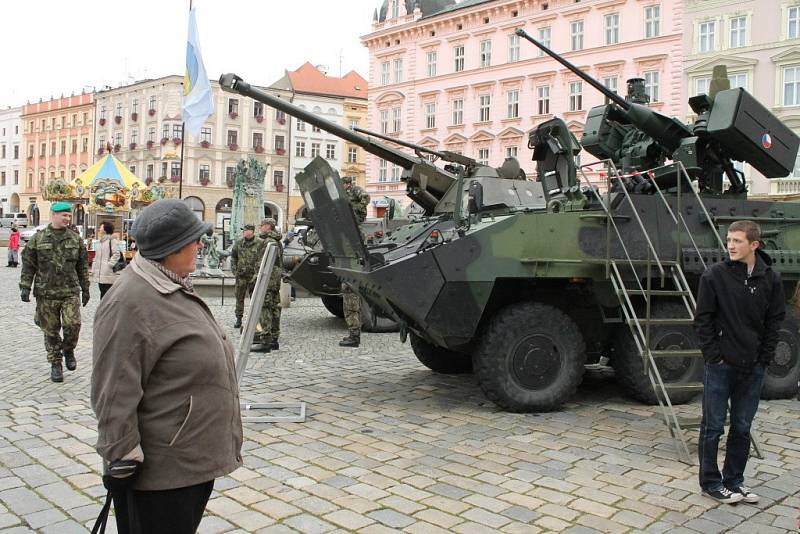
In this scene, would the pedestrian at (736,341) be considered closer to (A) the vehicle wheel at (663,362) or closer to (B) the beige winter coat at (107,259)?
(A) the vehicle wheel at (663,362)

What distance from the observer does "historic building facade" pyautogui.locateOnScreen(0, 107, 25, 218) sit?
270ft

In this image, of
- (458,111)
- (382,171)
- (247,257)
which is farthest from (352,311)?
(382,171)

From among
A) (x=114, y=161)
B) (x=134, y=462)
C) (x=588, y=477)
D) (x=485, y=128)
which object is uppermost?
(x=485, y=128)

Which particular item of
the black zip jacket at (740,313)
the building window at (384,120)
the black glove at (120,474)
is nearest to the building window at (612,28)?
the building window at (384,120)

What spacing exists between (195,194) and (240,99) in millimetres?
8481

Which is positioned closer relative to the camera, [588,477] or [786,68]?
[588,477]

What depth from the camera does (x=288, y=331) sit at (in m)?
12.3

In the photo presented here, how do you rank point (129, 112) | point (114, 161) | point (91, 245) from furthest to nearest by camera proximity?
point (129, 112), point (114, 161), point (91, 245)

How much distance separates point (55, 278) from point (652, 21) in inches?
1315

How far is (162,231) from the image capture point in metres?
2.68

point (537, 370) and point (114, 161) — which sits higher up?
point (114, 161)

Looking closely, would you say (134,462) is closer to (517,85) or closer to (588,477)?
(588,477)

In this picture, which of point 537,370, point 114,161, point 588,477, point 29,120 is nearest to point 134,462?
point 588,477

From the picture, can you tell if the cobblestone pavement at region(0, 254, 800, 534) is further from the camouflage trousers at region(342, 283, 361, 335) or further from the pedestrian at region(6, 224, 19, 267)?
the pedestrian at region(6, 224, 19, 267)
